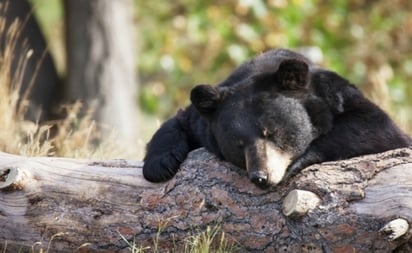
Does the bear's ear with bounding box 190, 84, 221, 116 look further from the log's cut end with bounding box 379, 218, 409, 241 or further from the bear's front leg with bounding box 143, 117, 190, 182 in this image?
the log's cut end with bounding box 379, 218, 409, 241

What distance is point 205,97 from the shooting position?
529 cm

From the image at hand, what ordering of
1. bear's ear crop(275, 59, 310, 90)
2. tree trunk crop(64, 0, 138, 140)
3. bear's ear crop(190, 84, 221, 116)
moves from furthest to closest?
tree trunk crop(64, 0, 138, 140) → bear's ear crop(190, 84, 221, 116) → bear's ear crop(275, 59, 310, 90)

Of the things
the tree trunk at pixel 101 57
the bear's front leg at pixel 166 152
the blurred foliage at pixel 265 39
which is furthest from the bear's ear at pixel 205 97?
the blurred foliage at pixel 265 39

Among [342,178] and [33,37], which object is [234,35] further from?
[342,178]

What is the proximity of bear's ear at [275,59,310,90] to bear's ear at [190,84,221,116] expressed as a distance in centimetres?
38

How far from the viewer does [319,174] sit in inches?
186

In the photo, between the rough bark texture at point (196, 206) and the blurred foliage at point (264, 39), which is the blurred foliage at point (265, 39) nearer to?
the blurred foliage at point (264, 39)

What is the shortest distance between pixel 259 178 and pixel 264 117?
18.1 inches

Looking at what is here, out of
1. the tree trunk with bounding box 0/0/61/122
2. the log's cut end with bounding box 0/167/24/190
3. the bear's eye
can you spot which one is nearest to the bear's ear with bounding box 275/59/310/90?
the bear's eye

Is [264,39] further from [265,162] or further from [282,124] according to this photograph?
[265,162]

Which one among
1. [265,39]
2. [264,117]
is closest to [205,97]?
[264,117]

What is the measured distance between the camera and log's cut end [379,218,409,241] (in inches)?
171

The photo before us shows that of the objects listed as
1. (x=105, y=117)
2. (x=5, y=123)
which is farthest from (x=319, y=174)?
(x=105, y=117)

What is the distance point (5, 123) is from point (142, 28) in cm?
894
